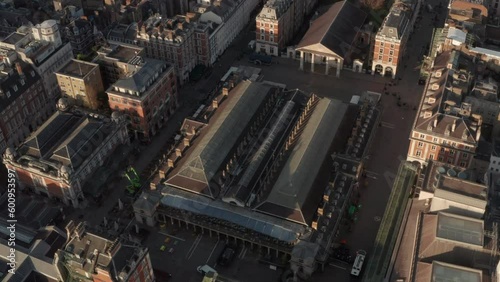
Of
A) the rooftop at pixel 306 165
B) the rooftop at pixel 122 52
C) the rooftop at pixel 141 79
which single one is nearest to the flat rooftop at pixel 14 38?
the rooftop at pixel 122 52

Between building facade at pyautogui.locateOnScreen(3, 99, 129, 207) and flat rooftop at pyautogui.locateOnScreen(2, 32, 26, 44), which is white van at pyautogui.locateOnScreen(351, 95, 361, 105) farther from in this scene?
flat rooftop at pyautogui.locateOnScreen(2, 32, 26, 44)

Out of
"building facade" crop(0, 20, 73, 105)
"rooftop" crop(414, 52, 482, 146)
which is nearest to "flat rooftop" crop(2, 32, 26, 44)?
"building facade" crop(0, 20, 73, 105)

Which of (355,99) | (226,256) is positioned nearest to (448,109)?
(355,99)

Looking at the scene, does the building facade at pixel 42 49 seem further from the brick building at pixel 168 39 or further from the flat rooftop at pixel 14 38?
the brick building at pixel 168 39

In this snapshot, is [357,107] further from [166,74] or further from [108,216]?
[108,216]

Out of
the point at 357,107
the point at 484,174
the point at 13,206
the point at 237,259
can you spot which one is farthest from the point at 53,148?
the point at 484,174
